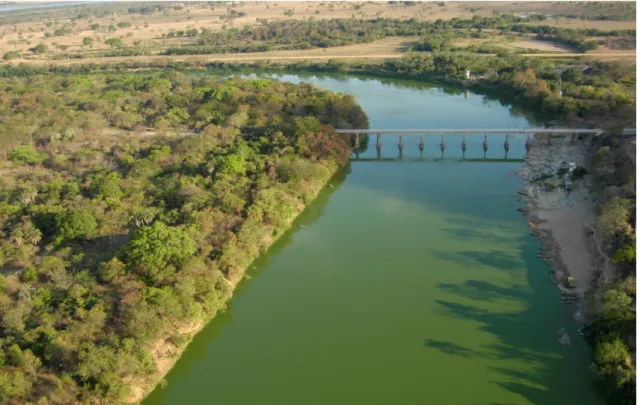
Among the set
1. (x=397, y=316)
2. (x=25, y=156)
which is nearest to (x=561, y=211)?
(x=397, y=316)

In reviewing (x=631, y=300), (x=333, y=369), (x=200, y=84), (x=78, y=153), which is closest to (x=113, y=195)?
(x=78, y=153)

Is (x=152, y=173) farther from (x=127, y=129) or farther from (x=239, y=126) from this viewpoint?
(x=127, y=129)

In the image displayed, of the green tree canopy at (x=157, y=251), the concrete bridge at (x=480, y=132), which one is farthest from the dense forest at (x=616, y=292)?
the green tree canopy at (x=157, y=251)

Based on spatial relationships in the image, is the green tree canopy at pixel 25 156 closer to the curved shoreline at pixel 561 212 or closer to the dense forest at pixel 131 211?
the dense forest at pixel 131 211

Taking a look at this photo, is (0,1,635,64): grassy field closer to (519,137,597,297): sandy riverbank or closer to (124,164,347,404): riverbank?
(519,137,597,297): sandy riverbank

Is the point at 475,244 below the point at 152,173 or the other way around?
below

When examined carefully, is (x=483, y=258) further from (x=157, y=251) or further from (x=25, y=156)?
(x=25, y=156)
